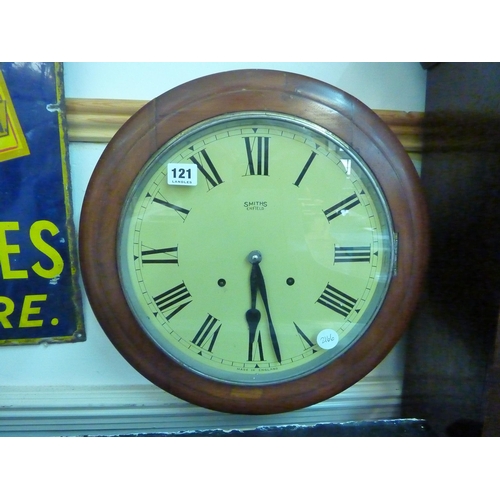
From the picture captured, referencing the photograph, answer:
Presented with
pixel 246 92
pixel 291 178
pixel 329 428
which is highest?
pixel 246 92

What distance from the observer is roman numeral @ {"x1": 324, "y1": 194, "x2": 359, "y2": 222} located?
56cm

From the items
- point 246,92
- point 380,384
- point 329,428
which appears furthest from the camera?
point 380,384

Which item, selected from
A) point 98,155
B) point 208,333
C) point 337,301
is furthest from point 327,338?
point 98,155

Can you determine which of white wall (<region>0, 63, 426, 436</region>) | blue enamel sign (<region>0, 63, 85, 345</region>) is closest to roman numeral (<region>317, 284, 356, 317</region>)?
white wall (<region>0, 63, 426, 436</region>)

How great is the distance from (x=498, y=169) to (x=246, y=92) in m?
0.38

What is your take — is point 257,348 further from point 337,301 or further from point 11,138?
point 11,138

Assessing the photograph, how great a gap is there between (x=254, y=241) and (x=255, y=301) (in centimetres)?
9

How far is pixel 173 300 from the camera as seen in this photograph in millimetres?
563

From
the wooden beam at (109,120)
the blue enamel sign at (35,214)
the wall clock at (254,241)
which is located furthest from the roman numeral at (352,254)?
the blue enamel sign at (35,214)

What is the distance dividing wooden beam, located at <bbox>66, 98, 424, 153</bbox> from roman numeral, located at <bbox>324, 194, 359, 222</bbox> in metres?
0.19

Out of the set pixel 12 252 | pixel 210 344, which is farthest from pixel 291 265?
pixel 12 252

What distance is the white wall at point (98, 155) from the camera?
23.9 inches

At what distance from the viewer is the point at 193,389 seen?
1.85ft

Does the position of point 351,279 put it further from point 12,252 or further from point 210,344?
point 12,252
